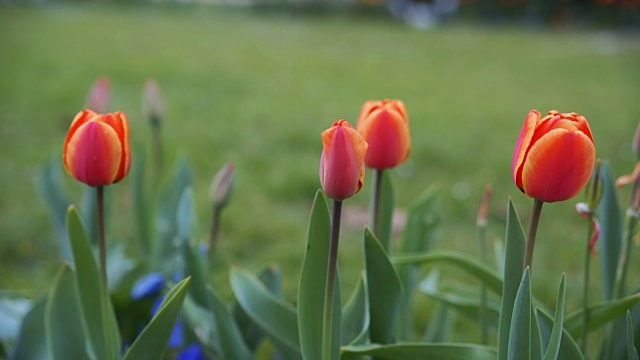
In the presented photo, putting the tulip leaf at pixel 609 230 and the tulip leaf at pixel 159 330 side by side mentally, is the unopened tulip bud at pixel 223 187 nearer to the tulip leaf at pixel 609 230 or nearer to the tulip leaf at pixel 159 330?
the tulip leaf at pixel 159 330

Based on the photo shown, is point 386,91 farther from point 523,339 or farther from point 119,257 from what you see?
point 523,339

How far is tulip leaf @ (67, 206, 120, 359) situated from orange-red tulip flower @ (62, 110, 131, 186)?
0.07 metres

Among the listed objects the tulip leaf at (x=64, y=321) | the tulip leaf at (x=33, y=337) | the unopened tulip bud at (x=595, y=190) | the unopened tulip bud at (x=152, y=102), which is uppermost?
the unopened tulip bud at (x=152, y=102)

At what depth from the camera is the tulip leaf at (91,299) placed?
104 cm

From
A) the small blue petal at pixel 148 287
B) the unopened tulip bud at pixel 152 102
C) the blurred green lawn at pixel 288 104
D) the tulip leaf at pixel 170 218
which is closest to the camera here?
the small blue petal at pixel 148 287

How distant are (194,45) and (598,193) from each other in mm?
6171

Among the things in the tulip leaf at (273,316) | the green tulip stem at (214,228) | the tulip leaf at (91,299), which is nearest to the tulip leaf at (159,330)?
the tulip leaf at (91,299)

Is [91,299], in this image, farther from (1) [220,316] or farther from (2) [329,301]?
(2) [329,301]

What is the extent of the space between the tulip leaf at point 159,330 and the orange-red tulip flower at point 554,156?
0.42 meters

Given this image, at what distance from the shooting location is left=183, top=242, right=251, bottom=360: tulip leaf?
3.83ft

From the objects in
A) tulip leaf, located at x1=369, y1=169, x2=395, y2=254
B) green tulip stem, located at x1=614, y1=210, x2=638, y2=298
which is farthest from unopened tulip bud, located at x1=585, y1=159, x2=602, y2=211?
tulip leaf, located at x1=369, y1=169, x2=395, y2=254

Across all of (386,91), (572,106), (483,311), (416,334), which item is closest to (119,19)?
(386,91)

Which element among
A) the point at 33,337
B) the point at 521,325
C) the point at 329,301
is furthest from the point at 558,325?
the point at 33,337

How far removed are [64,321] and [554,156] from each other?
2.49 feet
